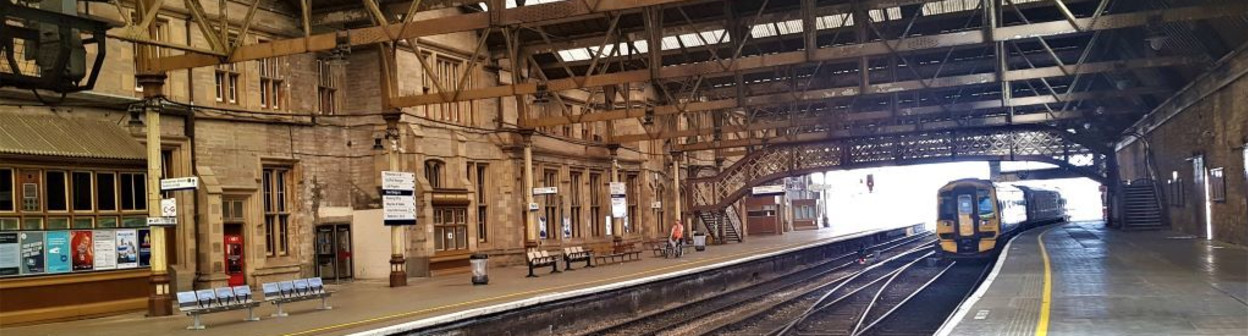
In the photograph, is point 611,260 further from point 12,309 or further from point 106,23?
point 106,23

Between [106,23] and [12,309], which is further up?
[106,23]

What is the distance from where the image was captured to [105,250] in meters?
17.3

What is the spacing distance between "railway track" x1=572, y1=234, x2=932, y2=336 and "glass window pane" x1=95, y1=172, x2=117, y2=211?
8.79 m

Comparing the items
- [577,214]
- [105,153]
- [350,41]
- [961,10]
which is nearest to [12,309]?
[105,153]

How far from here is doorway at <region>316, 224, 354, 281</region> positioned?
25125mm

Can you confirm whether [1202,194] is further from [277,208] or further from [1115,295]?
[277,208]

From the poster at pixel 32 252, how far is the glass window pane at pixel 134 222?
5.65ft

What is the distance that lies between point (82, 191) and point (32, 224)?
103 centimetres

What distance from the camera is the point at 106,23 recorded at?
1027 centimetres

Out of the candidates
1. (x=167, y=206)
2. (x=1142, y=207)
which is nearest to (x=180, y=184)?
(x=167, y=206)

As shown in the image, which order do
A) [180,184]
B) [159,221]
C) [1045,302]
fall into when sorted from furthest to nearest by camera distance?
[159,221] → [180,184] → [1045,302]

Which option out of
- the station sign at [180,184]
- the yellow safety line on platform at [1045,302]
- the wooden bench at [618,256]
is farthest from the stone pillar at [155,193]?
the wooden bench at [618,256]

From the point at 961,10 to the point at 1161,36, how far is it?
5885 millimetres

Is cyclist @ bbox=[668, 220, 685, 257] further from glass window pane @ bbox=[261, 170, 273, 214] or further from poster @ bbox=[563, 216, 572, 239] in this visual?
glass window pane @ bbox=[261, 170, 273, 214]
